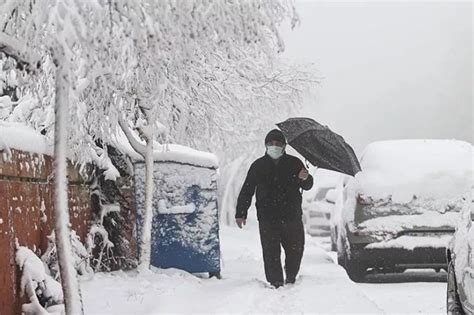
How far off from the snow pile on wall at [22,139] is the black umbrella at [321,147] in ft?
10.6

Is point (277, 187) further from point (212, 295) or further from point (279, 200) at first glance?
point (212, 295)

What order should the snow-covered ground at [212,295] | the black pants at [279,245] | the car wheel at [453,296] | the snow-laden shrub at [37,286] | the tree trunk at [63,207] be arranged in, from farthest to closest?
1. the black pants at [279,245]
2. the snow-covered ground at [212,295]
3. the car wheel at [453,296]
4. the snow-laden shrub at [37,286]
5. the tree trunk at [63,207]

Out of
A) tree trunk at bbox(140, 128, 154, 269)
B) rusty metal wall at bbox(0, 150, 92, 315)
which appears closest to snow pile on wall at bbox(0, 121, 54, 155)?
rusty metal wall at bbox(0, 150, 92, 315)

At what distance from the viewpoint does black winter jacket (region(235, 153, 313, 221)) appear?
8.96m

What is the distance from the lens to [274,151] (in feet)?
29.7

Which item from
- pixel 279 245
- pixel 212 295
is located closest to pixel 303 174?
pixel 279 245

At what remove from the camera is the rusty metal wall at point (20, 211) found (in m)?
5.47

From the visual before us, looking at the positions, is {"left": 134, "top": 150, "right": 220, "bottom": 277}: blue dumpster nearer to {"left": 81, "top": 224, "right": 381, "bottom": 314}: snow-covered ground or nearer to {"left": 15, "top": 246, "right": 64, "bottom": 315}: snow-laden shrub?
{"left": 81, "top": 224, "right": 381, "bottom": 314}: snow-covered ground

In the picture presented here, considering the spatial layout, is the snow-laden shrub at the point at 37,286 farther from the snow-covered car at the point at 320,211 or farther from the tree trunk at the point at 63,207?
the snow-covered car at the point at 320,211

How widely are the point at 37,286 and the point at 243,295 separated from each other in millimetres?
2266

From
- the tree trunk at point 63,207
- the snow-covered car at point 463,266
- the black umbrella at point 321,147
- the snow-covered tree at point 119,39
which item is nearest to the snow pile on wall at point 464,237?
the snow-covered car at point 463,266

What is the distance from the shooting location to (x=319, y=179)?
27234 millimetres

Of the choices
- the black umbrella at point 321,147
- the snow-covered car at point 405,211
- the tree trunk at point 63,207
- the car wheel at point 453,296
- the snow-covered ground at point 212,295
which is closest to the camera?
the tree trunk at point 63,207

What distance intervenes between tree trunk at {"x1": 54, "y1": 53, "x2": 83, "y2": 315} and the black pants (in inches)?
167
